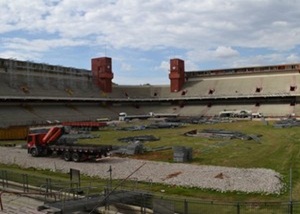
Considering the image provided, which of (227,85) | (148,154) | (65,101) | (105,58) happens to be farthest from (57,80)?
(148,154)

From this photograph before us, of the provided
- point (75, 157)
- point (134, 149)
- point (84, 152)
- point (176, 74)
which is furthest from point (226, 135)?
point (176, 74)

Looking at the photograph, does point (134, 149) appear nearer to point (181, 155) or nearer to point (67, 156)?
point (67, 156)

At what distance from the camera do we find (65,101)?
265ft

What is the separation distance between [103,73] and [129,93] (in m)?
9.07

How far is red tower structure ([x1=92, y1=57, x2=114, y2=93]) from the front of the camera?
96875 millimetres

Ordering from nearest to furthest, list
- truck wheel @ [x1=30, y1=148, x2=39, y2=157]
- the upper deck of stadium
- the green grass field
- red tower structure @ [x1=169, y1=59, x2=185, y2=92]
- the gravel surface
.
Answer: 1. the green grass field
2. the gravel surface
3. truck wheel @ [x1=30, y1=148, x2=39, y2=157]
4. the upper deck of stadium
5. red tower structure @ [x1=169, y1=59, x2=185, y2=92]

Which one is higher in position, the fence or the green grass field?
the fence

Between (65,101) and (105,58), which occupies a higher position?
(105,58)

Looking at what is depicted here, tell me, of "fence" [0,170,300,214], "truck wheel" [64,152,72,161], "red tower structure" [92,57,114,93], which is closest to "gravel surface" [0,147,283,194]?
"truck wheel" [64,152,72,161]

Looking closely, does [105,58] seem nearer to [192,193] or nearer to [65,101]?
[65,101]

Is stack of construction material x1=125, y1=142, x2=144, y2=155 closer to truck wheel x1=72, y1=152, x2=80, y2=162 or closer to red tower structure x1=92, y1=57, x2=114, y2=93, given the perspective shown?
truck wheel x1=72, y1=152, x2=80, y2=162

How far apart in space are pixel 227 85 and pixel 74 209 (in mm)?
83988

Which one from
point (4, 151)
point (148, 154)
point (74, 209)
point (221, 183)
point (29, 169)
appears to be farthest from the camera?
point (4, 151)

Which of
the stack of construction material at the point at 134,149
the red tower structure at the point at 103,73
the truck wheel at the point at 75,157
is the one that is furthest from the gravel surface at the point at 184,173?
the red tower structure at the point at 103,73
